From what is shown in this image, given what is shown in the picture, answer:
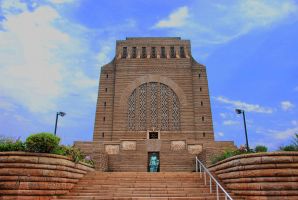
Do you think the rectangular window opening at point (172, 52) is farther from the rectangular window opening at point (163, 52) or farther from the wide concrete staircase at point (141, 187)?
the wide concrete staircase at point (141, 187)

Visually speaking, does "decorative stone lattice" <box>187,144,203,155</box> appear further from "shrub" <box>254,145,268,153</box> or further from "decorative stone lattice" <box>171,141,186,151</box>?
"shrub" <box>254,145,268,153</box>

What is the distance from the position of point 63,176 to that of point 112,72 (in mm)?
20905

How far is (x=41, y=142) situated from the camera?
10.2 meters

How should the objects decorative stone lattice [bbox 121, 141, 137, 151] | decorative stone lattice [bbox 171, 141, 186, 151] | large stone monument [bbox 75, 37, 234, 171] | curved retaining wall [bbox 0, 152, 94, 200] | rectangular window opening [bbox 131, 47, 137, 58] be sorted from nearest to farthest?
curved retaining wall [bbox 0, 152, 94, 200] → decorative stone lattice [bbox 171, 141, 186, 151] → decorative stone lattice [bbox 121, 141, 137, 151] → large stone monument [bbox 75, 37, 234, 171] → rectangular window opening [bbox 131, 47, 137, 58]

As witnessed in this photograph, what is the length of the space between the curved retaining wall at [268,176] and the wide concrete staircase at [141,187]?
1007mm

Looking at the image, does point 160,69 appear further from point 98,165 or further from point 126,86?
point 98,165

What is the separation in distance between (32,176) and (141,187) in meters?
4.03

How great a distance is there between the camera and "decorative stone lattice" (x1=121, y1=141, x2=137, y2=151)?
821 inches

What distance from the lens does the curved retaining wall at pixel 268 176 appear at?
841cm

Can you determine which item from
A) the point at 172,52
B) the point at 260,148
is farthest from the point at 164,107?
the point at 260,148

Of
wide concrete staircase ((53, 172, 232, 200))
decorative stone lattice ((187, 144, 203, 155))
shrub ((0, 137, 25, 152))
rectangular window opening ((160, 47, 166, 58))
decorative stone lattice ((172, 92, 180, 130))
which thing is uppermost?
rectangular window opening ((160, 47, 166, 58))

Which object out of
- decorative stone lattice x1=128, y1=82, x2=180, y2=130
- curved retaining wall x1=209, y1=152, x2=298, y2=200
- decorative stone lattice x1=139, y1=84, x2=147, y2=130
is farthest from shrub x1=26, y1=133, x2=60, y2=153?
decorative stone lattice x1=139, y1=84, x2=147, y2=130

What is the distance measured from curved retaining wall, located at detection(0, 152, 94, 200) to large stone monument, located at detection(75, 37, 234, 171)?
1569 centimetres

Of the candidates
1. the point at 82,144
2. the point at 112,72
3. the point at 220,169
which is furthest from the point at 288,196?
the point at 112,72
